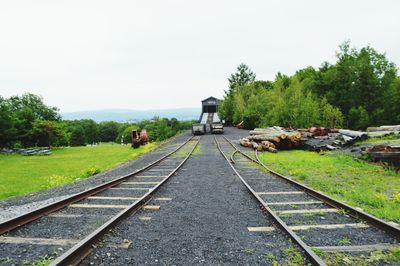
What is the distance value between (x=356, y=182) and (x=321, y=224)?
15.4 feet

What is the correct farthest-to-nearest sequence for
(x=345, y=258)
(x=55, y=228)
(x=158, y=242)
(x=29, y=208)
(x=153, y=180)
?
(x=153, y=180) < (x=29, y=208) < (x=55, y=228) < (x=158, y=242) < (x=345, y=258)

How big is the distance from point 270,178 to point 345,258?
5873 millimetres

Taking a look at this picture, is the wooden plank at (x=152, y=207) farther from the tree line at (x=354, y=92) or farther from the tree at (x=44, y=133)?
the tree at (x=44, y=133)

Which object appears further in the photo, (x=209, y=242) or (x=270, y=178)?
(x=270, y=178)

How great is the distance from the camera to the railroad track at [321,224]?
428 centimetres

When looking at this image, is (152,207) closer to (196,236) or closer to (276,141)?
(196,236)

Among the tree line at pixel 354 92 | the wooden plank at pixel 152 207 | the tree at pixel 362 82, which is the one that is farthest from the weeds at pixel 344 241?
the tree at pixel 362 82

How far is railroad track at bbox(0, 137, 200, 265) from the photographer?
4055mm

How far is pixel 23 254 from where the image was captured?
4.00 m

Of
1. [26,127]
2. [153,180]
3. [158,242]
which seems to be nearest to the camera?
[158,242]

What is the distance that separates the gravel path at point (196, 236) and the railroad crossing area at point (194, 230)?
1 centimetres

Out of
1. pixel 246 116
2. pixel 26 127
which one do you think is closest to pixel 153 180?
pixel 246 116

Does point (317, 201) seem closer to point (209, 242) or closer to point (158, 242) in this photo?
point (209, 242)

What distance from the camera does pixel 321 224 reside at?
5262 mm
